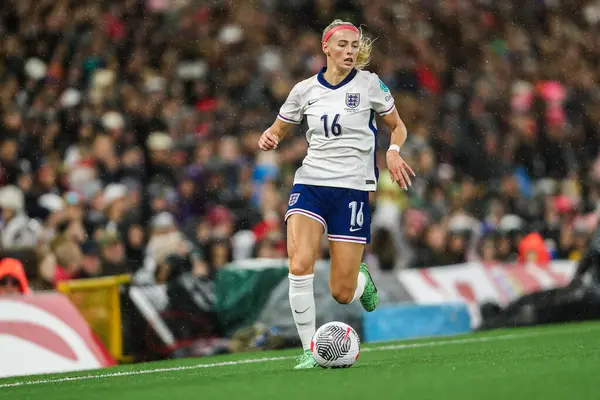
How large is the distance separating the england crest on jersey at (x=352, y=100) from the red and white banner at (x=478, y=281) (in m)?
6.78

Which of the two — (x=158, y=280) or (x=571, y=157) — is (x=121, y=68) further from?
(x=571, y=157)

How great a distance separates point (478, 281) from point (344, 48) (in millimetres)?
8171

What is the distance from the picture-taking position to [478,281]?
17281 mm

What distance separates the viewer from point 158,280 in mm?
14555

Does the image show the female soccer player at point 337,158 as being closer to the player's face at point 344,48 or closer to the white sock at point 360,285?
the player's face at point 344,48

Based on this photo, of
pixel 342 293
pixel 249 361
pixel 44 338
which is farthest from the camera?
pixel 44 338

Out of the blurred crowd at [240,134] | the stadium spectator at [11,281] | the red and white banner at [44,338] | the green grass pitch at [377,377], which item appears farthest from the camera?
the blurred crowd at [240,134]

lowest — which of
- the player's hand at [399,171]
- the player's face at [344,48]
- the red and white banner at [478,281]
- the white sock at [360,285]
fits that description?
the red and white banner at [478,281]

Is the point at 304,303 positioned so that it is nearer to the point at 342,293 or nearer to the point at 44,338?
the point at 342,293

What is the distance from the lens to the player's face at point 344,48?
382 inches

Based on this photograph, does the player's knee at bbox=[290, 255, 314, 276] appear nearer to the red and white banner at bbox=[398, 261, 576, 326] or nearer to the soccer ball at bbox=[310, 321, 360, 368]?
the soccer ball at bbox=[310, 321, 360, 368]

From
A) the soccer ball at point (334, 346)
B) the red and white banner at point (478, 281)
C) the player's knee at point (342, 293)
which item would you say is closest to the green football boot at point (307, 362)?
the soccer ball at point (334, 346)

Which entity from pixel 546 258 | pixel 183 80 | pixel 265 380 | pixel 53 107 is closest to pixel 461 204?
pixel 546 258

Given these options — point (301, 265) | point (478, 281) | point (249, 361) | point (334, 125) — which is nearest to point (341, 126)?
point (334, 125)
